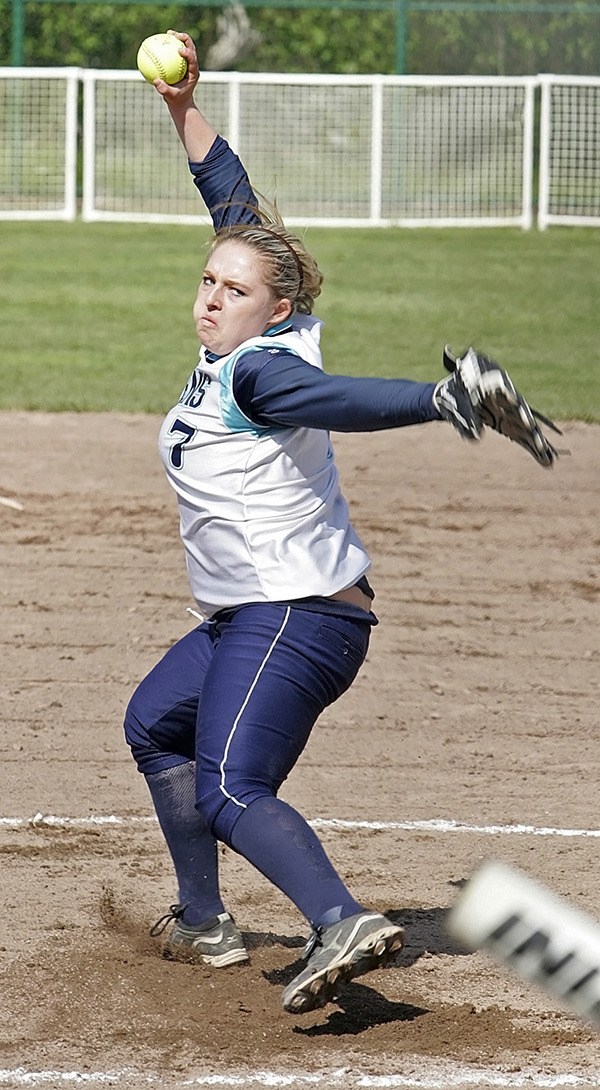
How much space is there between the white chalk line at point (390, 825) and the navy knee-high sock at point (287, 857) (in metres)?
1.52

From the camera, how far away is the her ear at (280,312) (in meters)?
3.69

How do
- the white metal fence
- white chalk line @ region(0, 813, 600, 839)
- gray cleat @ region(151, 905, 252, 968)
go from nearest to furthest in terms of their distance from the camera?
gray cleat @ region(151, 905, 252, 968)
white chalk line @ region(0, 813, 600, 839)
the white metal fence

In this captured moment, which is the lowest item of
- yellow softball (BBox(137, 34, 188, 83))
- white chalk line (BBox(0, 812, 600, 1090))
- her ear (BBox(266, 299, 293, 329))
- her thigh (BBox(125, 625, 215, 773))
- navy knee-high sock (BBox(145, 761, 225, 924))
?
white chalk line (BBox(0, 812, 600, 1090))

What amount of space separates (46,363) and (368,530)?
5.29 meters

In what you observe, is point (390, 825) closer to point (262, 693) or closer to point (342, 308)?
point (262, 693)

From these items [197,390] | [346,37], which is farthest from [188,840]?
[346,37]

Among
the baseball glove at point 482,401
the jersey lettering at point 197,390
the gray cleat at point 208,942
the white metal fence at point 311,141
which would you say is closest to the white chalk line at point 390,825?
the gray cleat at point 208,942

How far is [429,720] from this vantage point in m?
6.00

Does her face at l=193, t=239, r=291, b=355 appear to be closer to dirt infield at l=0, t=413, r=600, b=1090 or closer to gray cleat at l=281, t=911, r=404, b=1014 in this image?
gray cleat at l=281, t=911, r=404, b=1014

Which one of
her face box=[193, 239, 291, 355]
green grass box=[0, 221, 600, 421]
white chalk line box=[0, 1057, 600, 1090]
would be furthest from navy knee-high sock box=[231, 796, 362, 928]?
green grass box=[0, 221, 600, 421]

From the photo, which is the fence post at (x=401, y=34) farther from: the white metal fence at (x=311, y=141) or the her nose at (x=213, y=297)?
the her nose at (x=213, y=297)

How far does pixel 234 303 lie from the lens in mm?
3643

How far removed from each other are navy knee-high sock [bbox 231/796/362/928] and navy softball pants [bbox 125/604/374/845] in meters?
0.04

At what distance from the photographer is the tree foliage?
23.2 metres
